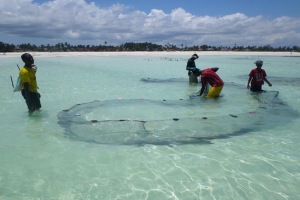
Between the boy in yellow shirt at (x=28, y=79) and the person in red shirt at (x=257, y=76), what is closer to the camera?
the boy in yellow shirt at (x=28, y=79)

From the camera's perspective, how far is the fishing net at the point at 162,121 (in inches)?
264

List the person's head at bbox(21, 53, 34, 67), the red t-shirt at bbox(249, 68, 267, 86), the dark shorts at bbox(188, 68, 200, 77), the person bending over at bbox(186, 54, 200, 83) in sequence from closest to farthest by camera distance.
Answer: the person's head at bbox(21, 53, 34, 67) → the red t-shirt at bbox(249, 68, 267, 86) → the person bending over at bbox(186, 54, 200, 83) → the dark shorts at bbox(188, 68, 200, 77)

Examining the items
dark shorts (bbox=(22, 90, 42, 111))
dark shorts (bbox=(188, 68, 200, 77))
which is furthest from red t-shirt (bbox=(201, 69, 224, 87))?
dark shorts (bbox=(22, 90, 42, 111))

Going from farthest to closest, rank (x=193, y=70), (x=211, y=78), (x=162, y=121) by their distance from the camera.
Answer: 1. (x=193, y=70)
2. (x=211, y=78)
3. (x=162, y=121)

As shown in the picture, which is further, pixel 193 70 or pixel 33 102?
pixel 193 70

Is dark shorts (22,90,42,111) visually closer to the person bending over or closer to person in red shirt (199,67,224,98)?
person in red shirt (199,67,224,98)

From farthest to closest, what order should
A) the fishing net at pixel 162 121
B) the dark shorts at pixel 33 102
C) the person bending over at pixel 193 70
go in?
the person bending over at pixel 193 70 < the dark shorts at pixel 33 102 < the fishing net at pixel 162 121

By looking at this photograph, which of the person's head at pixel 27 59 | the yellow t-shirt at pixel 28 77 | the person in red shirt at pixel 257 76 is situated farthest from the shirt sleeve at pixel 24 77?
the person in red shirt at pixel 257 76

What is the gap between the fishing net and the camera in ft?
22.0

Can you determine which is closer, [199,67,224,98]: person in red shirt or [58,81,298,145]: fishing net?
[58,81,298,145]: fishing net

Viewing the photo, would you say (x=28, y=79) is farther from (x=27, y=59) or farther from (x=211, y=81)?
(x=211, y=81)

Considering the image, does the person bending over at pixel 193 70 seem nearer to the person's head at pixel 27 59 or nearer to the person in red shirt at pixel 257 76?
the person in red shirt at pixel 257 76

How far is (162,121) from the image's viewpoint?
25.6 ft

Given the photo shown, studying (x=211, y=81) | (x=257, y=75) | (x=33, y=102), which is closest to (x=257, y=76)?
(x=257, y=75)
